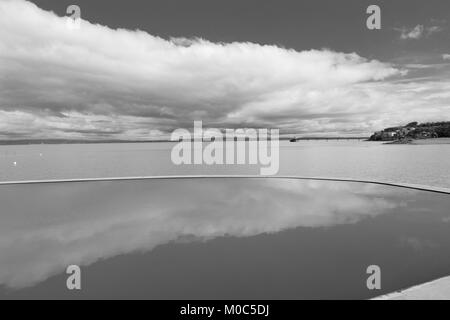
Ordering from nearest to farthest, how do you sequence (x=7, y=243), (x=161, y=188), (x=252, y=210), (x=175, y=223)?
(x=7, y=243) < (x=175, y=223) < (x=252, y=210) < (x=161, y=188)

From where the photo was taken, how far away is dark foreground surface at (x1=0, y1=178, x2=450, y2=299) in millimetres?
5840

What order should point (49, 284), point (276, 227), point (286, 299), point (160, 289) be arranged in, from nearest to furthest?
point (286, 299) → point (160, 289) → point (49, 284) → point (276, 227)

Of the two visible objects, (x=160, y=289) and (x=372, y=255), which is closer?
(x=160, y=289)

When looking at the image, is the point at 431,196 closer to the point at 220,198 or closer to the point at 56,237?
the point at 220,198

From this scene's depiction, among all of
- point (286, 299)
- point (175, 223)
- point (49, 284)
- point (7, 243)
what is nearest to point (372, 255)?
point (286, 299)

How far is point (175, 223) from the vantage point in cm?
1062

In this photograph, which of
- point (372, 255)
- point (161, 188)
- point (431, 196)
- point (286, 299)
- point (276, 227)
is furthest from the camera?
point (161, 188)

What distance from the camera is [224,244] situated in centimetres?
821

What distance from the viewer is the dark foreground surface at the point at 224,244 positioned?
5840 millimetres

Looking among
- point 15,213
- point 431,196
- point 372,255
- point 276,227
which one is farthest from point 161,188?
point 431,196

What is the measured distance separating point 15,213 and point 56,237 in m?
4.97

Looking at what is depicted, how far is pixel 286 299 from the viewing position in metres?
5.27

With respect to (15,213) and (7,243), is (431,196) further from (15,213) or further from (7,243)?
(15,213)

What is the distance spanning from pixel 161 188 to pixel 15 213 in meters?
8.09
